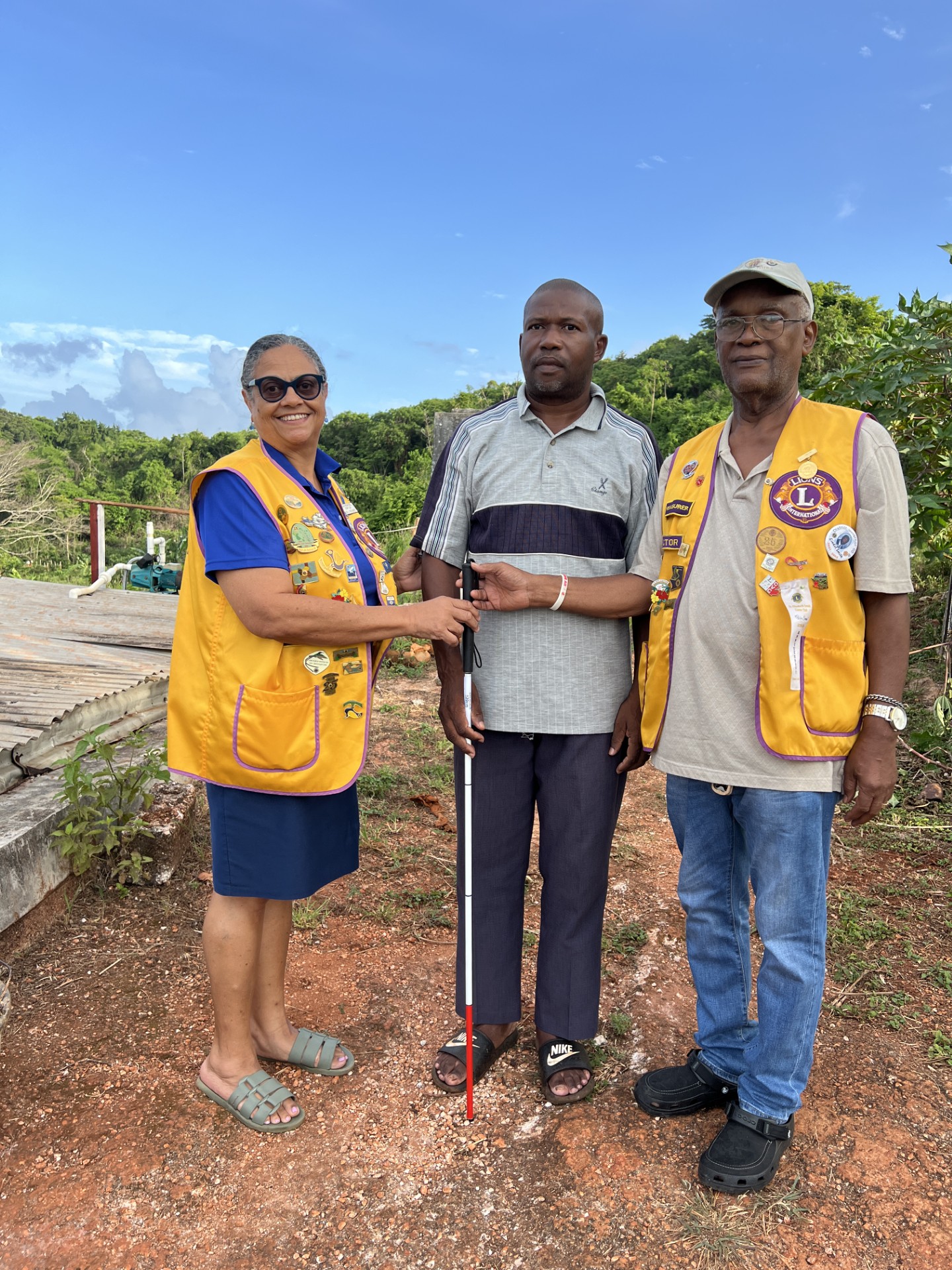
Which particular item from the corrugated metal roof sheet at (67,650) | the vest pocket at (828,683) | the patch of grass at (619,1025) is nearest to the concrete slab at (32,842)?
the corrugated metal roof sheet at (67,650)

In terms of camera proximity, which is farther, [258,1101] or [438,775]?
[438,775]

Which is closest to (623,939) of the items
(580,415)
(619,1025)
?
(619,1025)

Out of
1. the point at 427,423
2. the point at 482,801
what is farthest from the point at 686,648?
the point at 427,423

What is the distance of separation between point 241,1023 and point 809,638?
1.85 m

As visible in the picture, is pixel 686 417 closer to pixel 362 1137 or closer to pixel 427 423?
pixel 427 423

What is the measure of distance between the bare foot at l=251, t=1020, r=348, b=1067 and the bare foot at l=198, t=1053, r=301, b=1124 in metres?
0.14

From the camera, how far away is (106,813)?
3715 mm

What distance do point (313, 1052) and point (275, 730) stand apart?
1148 millimetres

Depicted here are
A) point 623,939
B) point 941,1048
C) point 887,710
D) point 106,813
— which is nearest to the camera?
point 887,710

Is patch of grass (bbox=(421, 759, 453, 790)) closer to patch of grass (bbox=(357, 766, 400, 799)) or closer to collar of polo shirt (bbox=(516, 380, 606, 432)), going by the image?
patch of grass (bbox=(357, 766, 400, 799))

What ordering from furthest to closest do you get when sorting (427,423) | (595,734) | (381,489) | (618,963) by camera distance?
(427,423)
(381,489)
(618,963)
(595,734)

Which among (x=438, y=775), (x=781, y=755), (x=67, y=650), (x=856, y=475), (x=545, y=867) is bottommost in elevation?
(x=438, y=775)

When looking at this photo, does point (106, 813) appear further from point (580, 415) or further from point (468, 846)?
A: point (580, 415)

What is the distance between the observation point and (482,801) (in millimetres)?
2691
